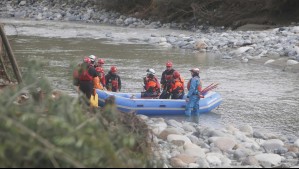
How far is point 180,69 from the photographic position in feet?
60.3

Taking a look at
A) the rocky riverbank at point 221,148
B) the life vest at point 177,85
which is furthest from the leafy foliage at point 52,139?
the life vest at point 177,85

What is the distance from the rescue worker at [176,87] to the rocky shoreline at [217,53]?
1.37 metres

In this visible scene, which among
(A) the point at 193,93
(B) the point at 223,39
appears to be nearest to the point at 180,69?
(A) the point at 193,93

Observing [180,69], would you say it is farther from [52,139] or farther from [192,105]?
[52,139]

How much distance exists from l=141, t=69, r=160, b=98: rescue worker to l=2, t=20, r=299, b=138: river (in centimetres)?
82

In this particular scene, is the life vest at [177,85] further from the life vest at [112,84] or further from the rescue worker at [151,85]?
the life vest at [112,84]

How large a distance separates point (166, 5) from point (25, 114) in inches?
1340

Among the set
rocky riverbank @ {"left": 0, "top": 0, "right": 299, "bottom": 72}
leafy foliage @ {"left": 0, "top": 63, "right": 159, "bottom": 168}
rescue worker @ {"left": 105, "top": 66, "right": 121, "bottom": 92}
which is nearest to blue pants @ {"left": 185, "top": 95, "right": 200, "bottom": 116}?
rescue worker @ {"left": 105, "top": 66, "right": 121, "bottom": 92}

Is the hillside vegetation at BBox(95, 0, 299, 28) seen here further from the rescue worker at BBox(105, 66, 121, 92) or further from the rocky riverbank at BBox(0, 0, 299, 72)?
the rescue worker at BBox(105, 66, 121, 92)

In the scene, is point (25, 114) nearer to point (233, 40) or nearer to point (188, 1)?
point (233, 40)

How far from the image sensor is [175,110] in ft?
37.8

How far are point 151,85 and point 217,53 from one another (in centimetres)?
1131

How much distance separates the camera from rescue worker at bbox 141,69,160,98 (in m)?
11.7

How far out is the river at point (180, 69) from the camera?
11453 millimetres
